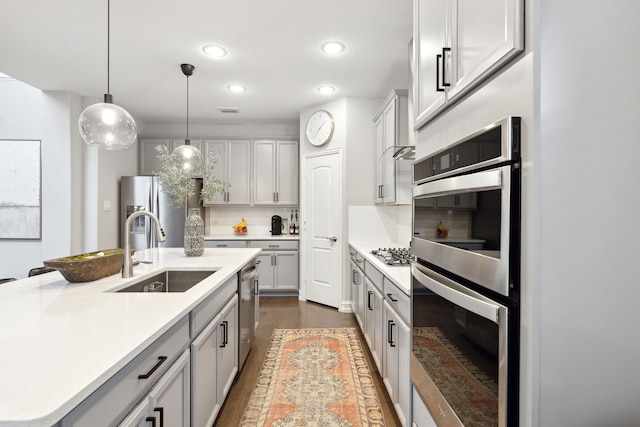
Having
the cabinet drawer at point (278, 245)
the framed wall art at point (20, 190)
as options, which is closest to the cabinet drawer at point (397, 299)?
the cabinet drawer at point (278, 245)

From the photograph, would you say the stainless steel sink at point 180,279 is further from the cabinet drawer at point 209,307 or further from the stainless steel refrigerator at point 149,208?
the stainless steel refrigerator at point 149,208

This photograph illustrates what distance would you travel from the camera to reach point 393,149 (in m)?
2.96

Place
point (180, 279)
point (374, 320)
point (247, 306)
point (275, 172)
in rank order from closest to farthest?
1. point (180, 279)
2. point (374, 320)
3. point (247, 306)
4. point (275, 172)

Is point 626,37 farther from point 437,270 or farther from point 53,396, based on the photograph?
point 53,396

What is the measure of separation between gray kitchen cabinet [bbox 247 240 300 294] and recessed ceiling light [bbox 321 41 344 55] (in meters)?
2.65

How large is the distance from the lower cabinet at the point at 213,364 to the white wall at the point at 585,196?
4.46 ft

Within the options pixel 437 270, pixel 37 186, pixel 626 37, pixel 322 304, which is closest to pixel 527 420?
pixel 437 270

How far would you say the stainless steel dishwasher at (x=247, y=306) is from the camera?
8.07 ft

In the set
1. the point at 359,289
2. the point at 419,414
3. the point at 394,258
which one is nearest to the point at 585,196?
the point at 419,414

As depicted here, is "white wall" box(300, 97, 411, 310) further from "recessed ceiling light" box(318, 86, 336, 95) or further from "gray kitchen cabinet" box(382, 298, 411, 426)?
"gray kitchen cabinet" box(382, 298, 411, 426)

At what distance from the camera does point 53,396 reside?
670 millimetres

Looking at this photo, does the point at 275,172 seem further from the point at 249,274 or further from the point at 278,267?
the point at 249,274

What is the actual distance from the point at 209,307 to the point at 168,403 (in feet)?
1.75

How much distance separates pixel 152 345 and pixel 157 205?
12.7 feet
